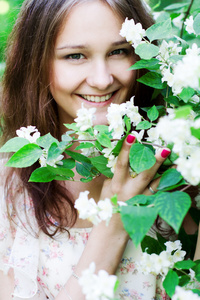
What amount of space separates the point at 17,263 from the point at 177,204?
1067mm

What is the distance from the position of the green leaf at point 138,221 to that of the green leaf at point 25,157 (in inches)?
13.4

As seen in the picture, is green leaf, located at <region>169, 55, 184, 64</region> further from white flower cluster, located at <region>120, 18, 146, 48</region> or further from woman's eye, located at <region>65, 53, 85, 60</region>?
woman's eye, located at <region>65, 53, 85, 60</region>

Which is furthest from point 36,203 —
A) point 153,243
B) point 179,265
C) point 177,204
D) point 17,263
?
point 177,204

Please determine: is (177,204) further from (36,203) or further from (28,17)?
(28,17)

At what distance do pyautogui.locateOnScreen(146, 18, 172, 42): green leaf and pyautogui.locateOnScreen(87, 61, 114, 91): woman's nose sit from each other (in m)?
0.31

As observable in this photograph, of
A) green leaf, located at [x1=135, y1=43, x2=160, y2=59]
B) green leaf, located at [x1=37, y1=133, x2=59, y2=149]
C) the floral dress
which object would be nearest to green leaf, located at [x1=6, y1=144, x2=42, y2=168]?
green leaf, located at [x1=37, y1=133, x2=59, y2=149]

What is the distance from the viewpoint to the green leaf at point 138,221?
0.60 meters

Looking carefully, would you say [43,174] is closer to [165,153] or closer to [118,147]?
[118,147]

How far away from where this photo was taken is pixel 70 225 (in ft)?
5.19

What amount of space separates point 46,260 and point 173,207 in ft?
3.56

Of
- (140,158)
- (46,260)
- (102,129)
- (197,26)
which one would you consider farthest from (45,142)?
(46,260)

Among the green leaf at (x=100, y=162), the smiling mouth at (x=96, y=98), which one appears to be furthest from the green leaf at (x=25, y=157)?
→ the smiling mouth at (x=96, y=98)

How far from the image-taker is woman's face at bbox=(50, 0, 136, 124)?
1.30 m

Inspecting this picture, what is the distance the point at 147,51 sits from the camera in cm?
99
